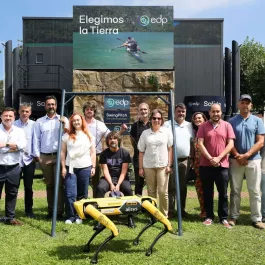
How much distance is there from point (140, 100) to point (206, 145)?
643 centimetres

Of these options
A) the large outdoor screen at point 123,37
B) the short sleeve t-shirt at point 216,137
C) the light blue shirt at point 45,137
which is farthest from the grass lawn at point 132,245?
the large outdoor screen at point 123,37

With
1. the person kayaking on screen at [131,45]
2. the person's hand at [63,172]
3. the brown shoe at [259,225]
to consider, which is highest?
the person kayaking on screen at [131,45]

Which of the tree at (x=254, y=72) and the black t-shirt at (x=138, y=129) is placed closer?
the black t-shirt at (x=138, y=129)

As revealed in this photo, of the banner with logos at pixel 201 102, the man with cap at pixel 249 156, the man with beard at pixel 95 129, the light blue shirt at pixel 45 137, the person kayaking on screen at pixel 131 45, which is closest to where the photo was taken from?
the man with cap at pixel 249 156

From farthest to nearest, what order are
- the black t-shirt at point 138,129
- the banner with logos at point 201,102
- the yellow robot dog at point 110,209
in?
the banner with logos at point 201,102 → the black t-shirt at point 138,129 → the yellow robot dog at point 110,209

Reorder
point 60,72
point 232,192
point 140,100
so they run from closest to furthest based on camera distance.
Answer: point 232,192 → point 140,100 → point 60,72

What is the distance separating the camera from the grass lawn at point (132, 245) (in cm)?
460

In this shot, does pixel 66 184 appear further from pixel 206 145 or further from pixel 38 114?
pixel 38 114

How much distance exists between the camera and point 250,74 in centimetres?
3042

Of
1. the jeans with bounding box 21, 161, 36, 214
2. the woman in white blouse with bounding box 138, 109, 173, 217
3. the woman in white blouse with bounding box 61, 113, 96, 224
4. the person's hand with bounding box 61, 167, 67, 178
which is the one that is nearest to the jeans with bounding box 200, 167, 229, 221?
the woman in white blouse with bounding box 138, 109, 173, 217

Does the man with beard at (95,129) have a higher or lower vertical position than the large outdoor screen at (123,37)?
lower

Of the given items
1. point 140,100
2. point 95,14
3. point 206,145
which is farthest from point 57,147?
point 95,14

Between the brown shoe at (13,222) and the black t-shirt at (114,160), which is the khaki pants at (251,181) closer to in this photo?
the black t-shirt at (114,160)

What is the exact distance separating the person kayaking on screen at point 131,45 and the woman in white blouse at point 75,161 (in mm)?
7013
